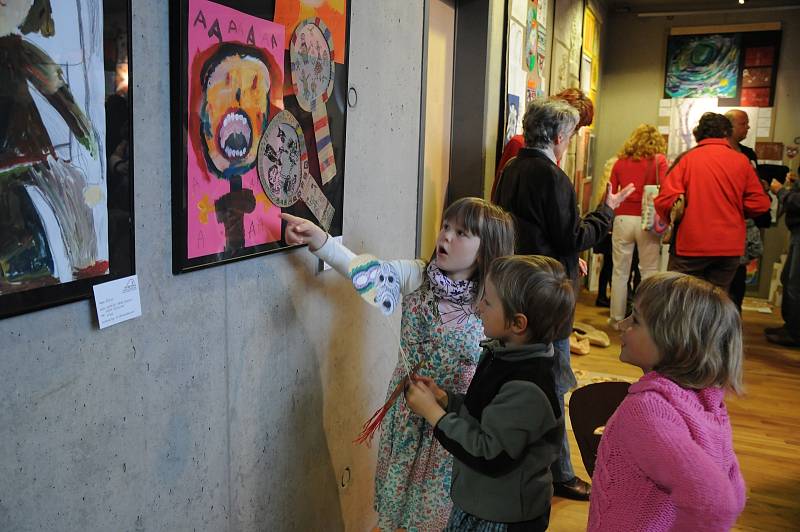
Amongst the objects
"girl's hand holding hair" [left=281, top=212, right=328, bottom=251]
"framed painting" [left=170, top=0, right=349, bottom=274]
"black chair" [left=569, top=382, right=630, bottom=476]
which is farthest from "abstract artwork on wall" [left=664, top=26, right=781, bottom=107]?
"girl's hand holding hair" [left=281, top=212, right=328, bottom=251]

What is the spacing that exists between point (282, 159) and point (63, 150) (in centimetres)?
67

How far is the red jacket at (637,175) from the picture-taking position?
5.49 m

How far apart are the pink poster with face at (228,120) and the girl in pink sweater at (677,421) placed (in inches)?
34.5

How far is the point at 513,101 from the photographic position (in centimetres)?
429

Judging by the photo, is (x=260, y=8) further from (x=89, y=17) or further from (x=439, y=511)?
(x=439, y=511)

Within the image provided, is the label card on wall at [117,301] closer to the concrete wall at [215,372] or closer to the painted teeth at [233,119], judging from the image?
the concrete wall at [215,372]

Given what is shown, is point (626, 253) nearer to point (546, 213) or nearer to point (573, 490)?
point (573, 490)

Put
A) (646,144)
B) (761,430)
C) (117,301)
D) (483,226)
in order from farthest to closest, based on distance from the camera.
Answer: (646,144) → (761,430) → (483,226) → (117,301)

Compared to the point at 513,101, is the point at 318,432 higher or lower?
lower

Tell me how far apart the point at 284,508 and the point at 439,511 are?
17.5 inches

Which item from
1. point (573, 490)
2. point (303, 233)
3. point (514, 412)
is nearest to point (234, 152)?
point (303, 233)

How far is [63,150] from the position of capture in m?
1.08

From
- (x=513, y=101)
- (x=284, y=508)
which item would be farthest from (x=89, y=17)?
(x=513, y=101)

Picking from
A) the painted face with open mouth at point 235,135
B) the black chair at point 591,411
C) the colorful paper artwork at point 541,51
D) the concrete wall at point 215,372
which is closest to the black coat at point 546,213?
the concrete wall at point 215,372
